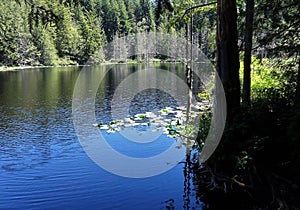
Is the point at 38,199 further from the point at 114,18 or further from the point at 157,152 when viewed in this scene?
the point at 114,18

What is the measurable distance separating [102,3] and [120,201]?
10321 cm

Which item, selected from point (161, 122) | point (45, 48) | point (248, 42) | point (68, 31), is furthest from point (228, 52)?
point (68, 31)

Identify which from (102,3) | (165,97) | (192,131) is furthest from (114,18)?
(192,131)

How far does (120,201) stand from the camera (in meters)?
6.99

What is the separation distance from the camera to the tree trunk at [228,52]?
6.62 m

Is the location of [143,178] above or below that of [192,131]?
below

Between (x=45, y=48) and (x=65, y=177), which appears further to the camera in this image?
(x=45, y=48)

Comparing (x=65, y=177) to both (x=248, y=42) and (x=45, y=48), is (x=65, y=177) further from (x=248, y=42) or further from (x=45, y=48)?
(x=45, y=48)

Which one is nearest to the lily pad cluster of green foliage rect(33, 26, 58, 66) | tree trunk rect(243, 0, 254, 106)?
tree trunk rect(243, 0, 254, 106)

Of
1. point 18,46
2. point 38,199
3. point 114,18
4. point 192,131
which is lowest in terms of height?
point 38,199

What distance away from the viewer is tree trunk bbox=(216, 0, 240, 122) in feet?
21.7

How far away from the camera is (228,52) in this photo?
6781mm

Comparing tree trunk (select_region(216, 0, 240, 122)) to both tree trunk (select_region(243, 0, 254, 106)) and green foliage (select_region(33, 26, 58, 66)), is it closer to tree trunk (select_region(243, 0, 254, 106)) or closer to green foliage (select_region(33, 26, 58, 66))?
tree trunk (select_region(243, 0, 254, 106))

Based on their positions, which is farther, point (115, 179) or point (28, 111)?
point (28, 111)
